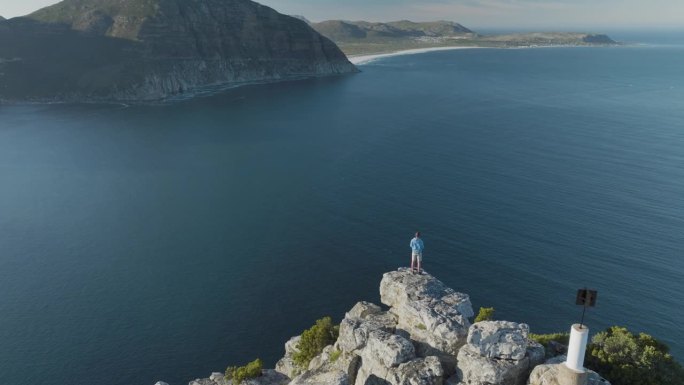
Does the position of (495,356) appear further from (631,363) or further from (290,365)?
(290,365)

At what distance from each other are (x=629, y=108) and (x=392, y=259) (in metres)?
161

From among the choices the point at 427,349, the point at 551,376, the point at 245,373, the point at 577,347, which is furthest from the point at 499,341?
the point at 245,373

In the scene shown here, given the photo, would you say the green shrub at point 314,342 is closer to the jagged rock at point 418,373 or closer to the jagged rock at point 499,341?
the jagged rock at point 418,373

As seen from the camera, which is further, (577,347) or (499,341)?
(499,341)

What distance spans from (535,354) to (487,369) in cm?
416

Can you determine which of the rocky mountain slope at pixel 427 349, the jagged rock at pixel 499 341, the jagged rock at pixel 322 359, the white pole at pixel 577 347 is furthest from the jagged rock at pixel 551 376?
the jagged rock at pixel 322 359

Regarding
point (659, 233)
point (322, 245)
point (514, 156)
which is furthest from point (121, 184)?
point (659, 233)

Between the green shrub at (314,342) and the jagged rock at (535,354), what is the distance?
1815 cm

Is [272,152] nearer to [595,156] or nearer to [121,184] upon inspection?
[121,184]

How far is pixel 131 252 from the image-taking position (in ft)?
265

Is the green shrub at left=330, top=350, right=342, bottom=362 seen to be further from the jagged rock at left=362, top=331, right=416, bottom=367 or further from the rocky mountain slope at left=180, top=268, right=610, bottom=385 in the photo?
the jagged rock at left=362, top=331, right=416, bottom=367

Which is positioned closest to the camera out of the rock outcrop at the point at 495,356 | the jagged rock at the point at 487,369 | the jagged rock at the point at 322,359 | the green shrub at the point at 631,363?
the jagged rock at the point at 487,369

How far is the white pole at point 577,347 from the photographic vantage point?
27.3m

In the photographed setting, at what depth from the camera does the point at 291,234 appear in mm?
86188
